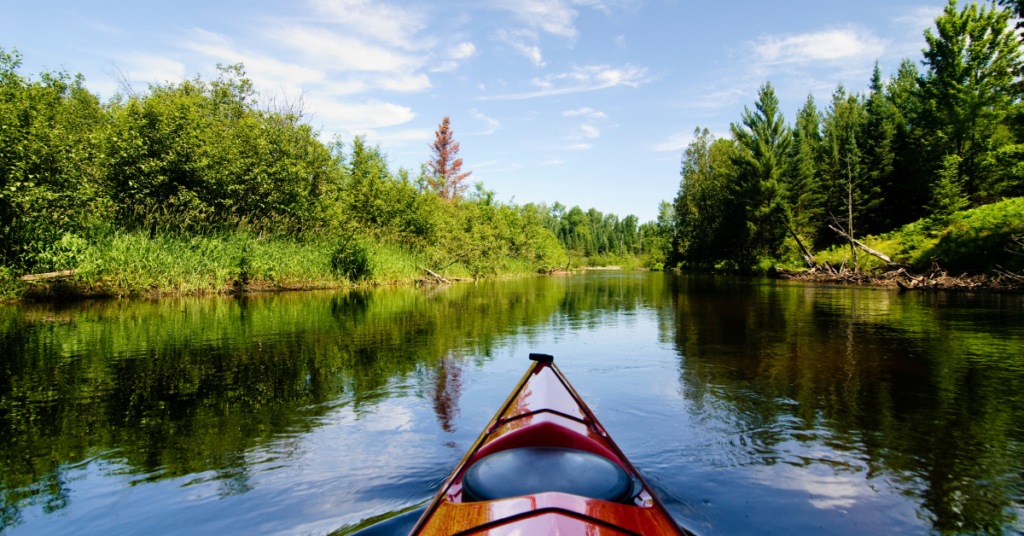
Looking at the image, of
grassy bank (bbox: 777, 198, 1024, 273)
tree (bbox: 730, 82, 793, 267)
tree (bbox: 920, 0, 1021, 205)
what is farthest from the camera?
tree (bbox: 730, 82, 793, 267)

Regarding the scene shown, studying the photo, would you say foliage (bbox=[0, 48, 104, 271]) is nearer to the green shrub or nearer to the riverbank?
the green shrub

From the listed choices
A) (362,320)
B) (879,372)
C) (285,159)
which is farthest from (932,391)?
(285,159)

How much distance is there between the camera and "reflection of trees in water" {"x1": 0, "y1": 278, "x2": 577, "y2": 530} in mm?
3436

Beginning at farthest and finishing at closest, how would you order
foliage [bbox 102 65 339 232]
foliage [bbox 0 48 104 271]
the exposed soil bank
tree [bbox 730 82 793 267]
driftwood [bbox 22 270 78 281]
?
tree [bbox 730 82 793 267] < the exposed soil bank < foliage [bbox 102 65 339 232] < driftwood [bbox 22 270 78 281] < foliage [bbox 0 48 104 271]

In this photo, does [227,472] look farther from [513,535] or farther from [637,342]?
[637,342]

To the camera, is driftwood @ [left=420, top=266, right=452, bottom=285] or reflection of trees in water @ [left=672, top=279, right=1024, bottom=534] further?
driftwood @ [left=420, top=266, right=452, bottom=285]

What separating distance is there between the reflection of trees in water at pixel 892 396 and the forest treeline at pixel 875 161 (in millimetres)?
14077

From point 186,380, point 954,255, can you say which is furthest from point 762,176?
point 186,380

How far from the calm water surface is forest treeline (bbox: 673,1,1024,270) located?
58.2ft

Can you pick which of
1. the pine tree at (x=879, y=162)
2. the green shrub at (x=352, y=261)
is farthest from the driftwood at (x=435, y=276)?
the pine tree at (x=879, y=162)

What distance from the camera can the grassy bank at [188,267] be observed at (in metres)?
13.0

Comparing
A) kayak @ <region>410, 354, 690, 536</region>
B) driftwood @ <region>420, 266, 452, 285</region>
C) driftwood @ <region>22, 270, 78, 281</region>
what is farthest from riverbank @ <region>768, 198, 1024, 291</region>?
driftwood @ <region>22, 270, 78, 281</region>

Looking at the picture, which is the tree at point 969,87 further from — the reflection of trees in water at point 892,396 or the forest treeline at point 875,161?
the reflection of trees in water at point 892,396

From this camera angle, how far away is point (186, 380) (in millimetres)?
5535
